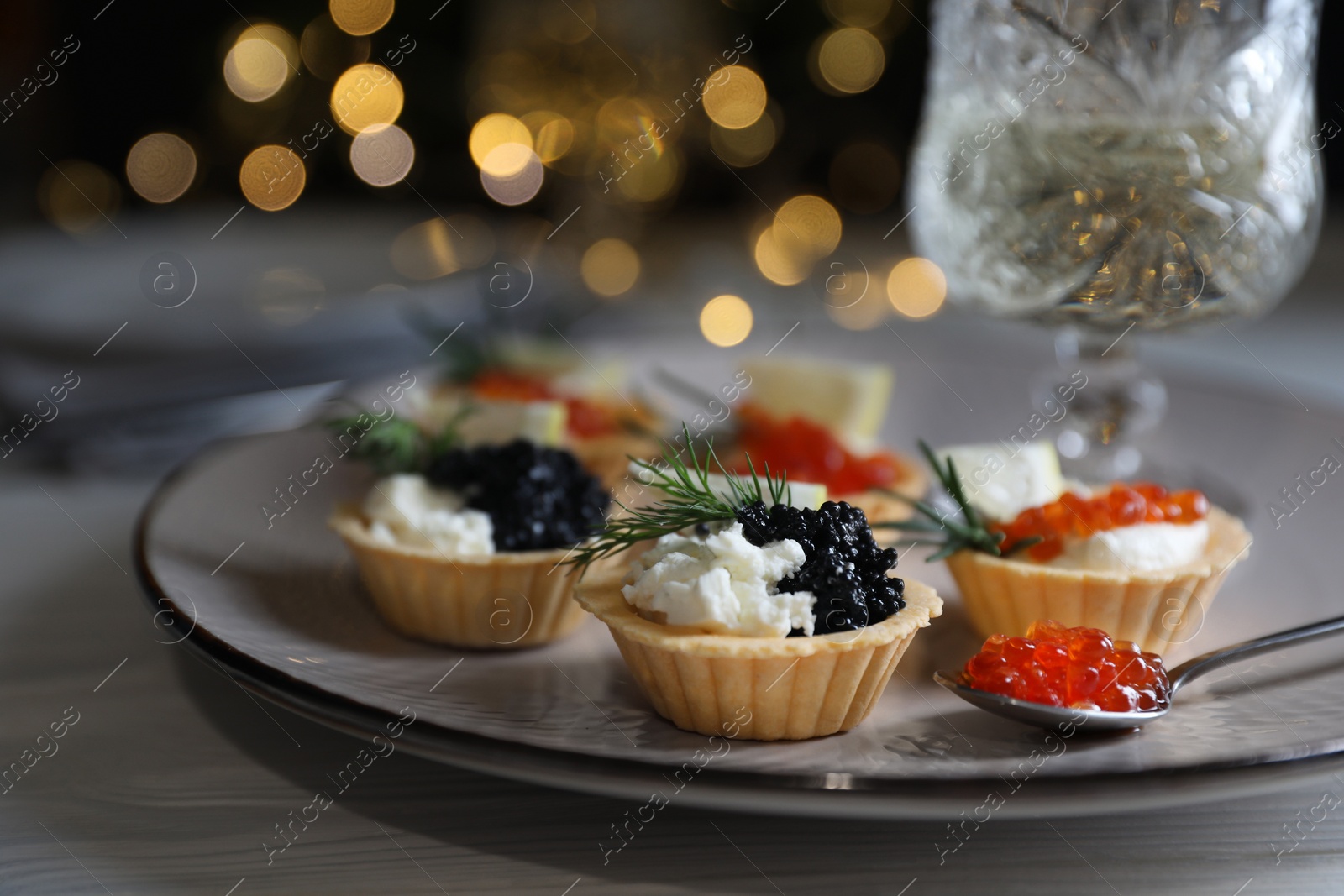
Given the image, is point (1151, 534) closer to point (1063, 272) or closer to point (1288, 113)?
point (1063, 272)

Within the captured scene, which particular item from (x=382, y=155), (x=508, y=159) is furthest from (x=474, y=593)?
(x=382, y=155)

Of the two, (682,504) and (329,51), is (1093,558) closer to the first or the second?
(682,504)

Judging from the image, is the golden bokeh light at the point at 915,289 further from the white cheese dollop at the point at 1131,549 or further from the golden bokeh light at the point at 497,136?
the white cheese dollop at the point at 1131,549

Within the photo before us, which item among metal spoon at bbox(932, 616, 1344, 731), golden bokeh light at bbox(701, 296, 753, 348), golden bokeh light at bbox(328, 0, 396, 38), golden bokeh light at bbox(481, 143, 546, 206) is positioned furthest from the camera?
golden bokeh light at bbox(328, 0, 396, 38)

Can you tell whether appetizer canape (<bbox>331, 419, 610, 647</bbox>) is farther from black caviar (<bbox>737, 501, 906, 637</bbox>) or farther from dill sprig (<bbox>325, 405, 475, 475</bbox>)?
black caviar (<bbox>737, 501, 906, 637</bbox>)

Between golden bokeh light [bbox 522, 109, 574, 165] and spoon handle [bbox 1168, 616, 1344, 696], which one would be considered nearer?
spoon handle [bbox 1168, 616, 1344, 696]

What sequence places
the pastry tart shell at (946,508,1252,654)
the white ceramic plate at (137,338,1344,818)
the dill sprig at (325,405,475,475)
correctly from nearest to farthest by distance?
the white ceramic plate at (137,338,1344,818) → the pastry tart shell at (946,508,1252,654) → the dill sprig at (325,405,475,475)

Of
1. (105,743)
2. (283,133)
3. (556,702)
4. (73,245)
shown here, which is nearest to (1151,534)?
(556,702)

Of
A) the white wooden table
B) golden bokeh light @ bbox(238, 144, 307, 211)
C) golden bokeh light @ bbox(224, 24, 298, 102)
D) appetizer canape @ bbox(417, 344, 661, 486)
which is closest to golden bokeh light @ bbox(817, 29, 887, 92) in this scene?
golden bokeh light @ bbox(224, 24, 298, 102)
